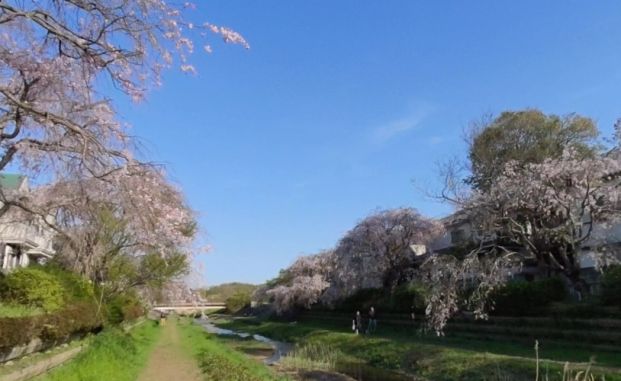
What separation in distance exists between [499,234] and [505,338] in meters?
4.73

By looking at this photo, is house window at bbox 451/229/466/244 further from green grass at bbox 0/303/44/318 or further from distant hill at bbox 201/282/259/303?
distant hill at bbox 201/282/259/303

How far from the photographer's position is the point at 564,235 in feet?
69.5

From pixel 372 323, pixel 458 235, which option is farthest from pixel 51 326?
pixel 458 235

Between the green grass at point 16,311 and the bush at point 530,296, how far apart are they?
18811 mm

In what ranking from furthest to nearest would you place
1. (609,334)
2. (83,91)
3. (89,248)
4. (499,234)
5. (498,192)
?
(499,234), (498,192), (609,334), (89,248), (83,91)

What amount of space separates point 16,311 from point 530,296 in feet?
63.9

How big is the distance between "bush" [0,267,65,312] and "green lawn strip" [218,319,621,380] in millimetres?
13016

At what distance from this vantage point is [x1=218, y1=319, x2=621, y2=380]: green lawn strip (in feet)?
53.7

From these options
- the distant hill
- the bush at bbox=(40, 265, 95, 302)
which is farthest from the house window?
the distant hill

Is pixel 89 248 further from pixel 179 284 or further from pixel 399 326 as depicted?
pixel 399 326

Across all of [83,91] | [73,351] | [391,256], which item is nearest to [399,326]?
[391,256]

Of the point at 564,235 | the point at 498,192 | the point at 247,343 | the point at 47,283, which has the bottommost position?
the point at 247,343

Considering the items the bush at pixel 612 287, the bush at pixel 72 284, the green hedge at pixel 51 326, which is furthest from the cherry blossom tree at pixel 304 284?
the bush at pixel 612 287

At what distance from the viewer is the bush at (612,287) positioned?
1888 cm
